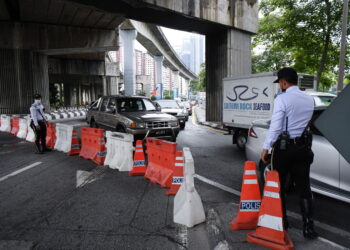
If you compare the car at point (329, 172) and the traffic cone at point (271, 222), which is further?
the car at point (329, 172)

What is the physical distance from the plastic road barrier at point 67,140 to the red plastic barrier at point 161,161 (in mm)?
3632

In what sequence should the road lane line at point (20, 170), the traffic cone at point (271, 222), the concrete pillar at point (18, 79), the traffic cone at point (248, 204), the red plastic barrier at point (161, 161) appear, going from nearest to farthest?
1. the traffic cone at point (271, 222)
2. the traffic cone at point (248, 204)
3. the red plastic barrier at point (161, 161)
4. the road lane line at point (20, 170)
5. the concrete pillar at point (18, 79)

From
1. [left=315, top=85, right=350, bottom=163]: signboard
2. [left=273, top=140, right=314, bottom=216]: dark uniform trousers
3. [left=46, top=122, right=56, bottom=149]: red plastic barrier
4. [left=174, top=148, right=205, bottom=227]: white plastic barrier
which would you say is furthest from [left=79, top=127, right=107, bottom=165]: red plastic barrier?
[left=315, top=85, right=350, bottom=163]: signboard

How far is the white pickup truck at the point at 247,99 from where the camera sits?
8.89 metres

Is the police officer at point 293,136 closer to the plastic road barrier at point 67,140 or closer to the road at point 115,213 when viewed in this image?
the road at point 115,213

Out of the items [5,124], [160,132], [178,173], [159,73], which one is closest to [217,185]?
[178,173]

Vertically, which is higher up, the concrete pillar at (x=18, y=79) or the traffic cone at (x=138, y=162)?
the concrete pillar at (x=18, y=79)

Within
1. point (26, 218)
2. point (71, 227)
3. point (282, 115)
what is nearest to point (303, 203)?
point (282, 115)

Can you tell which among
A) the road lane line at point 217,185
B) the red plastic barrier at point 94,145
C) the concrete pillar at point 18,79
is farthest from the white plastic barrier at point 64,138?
the concrete pillar at point 18,79

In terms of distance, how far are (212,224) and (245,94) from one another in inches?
267

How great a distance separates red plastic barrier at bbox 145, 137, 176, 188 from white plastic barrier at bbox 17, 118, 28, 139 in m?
9.39

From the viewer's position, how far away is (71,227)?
12.1 feet

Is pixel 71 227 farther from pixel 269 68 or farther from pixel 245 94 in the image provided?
pixel 269 68

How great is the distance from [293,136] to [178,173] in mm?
2104
